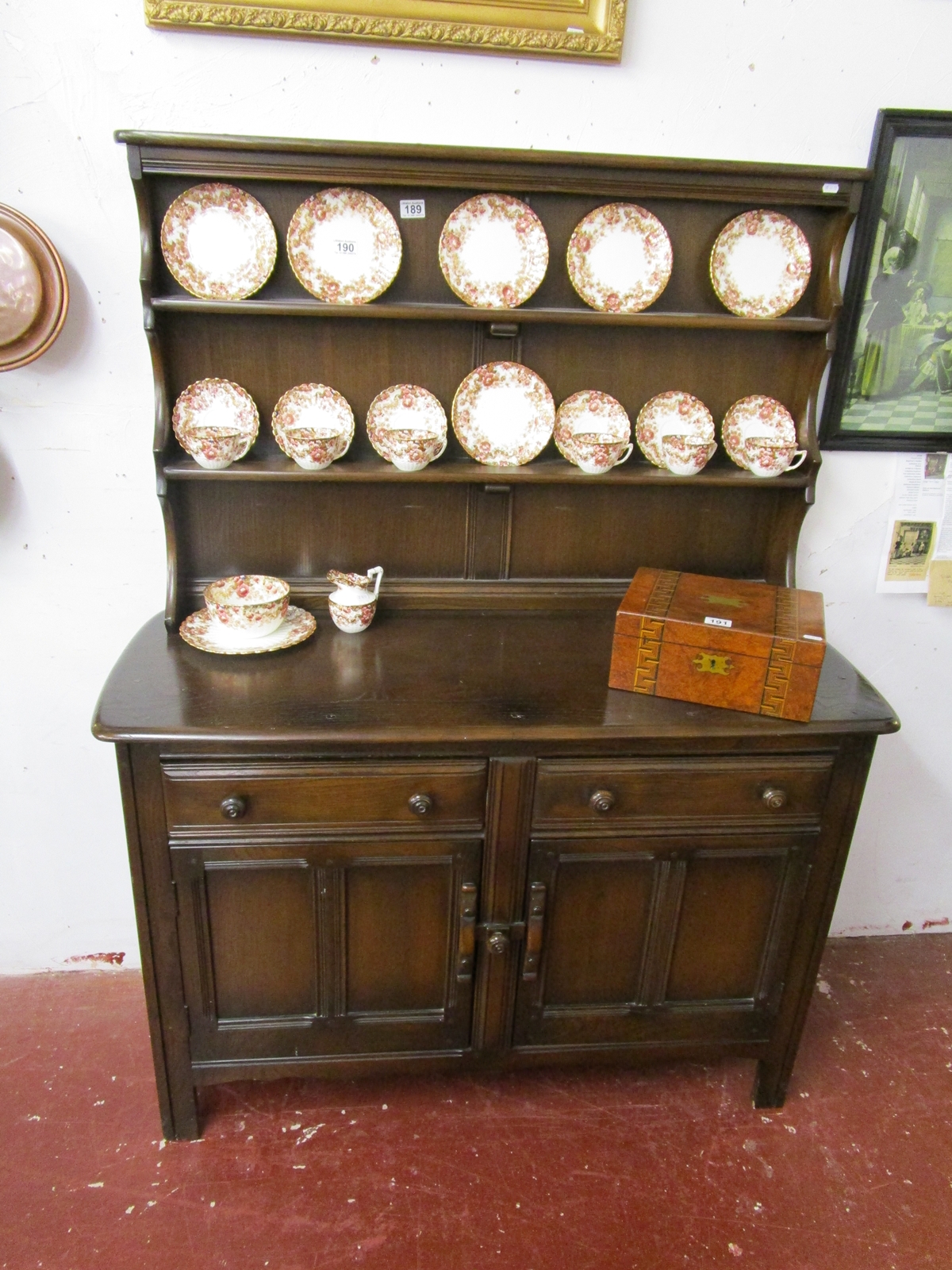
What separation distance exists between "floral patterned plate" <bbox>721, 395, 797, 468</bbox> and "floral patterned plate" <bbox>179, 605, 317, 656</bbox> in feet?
3.09

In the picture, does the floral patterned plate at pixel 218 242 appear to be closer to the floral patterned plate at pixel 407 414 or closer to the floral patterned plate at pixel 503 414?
the floral patterned plate at pixel 407 414

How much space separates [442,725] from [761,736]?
54 centimetres

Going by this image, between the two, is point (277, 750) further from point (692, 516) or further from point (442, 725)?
point (692, 516)

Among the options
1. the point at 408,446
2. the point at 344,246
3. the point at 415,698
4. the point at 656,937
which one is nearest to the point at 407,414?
the point at 408,446

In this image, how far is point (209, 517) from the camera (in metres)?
1.76

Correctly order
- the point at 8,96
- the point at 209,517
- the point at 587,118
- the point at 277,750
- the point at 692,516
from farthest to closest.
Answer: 1. the point at 692,516
2. the point at 209,517
3. the point at 587,118
4. the point at 8,96
5. the point at 277,750

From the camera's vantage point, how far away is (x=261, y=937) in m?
1.54

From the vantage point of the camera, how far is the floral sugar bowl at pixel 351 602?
168cm

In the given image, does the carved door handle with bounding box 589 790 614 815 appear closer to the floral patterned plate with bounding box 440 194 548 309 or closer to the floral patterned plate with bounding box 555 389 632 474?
the floral patterned plate with bounding box 555 389 632 474

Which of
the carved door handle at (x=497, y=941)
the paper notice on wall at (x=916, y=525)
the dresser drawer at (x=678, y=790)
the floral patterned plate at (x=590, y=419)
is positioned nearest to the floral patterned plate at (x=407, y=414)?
the floral patterned plate at (x=590, y=419)

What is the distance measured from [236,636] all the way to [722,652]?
0.88 m

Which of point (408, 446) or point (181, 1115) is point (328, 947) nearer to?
point (181, 1115)

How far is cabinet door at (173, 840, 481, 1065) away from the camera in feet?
4.90

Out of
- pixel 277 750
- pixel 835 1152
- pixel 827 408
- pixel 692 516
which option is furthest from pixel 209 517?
pixel 835 1152
